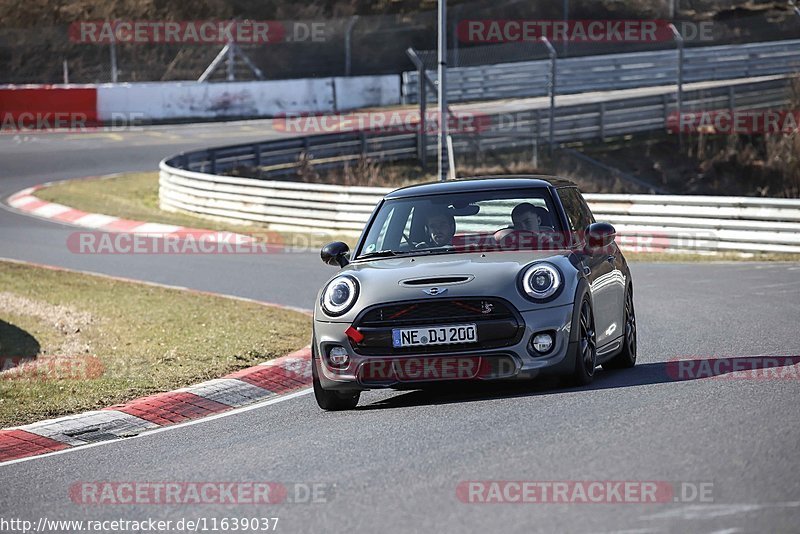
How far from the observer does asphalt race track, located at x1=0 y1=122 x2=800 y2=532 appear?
527 centimetres

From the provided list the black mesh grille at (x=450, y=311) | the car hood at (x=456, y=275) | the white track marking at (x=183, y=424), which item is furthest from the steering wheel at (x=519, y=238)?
the white track marking at (x=183, y=424)

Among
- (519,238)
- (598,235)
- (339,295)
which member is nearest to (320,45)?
(519,238)

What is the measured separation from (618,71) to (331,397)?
3443cm

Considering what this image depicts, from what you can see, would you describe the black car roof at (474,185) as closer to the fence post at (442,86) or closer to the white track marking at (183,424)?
the white track marking at (183,424)

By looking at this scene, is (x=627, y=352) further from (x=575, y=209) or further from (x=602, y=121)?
(x=602, y=121)

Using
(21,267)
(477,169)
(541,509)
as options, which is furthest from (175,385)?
(477,169)

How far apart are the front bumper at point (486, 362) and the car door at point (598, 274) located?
690mm

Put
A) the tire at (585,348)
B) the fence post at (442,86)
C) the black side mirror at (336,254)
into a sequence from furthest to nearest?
the fence post at (442,86) → the black side mirror at (336,254) → the tire at (585,348)

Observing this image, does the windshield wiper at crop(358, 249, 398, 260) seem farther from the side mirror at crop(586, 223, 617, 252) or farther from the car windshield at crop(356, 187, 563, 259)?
the side mirror at crop(586, 223, 617, 252)

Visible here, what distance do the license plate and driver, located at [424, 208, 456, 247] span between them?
44.4 inches

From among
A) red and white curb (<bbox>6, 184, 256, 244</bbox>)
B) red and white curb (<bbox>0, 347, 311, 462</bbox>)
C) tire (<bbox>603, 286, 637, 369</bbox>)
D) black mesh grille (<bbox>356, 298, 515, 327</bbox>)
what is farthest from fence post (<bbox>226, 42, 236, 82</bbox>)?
black mesh grille (<bbox>356, 298, 515, 327</bbox>)

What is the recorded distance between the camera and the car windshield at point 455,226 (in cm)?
886

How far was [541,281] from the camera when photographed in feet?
26.4

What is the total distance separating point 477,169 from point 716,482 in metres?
26.2
